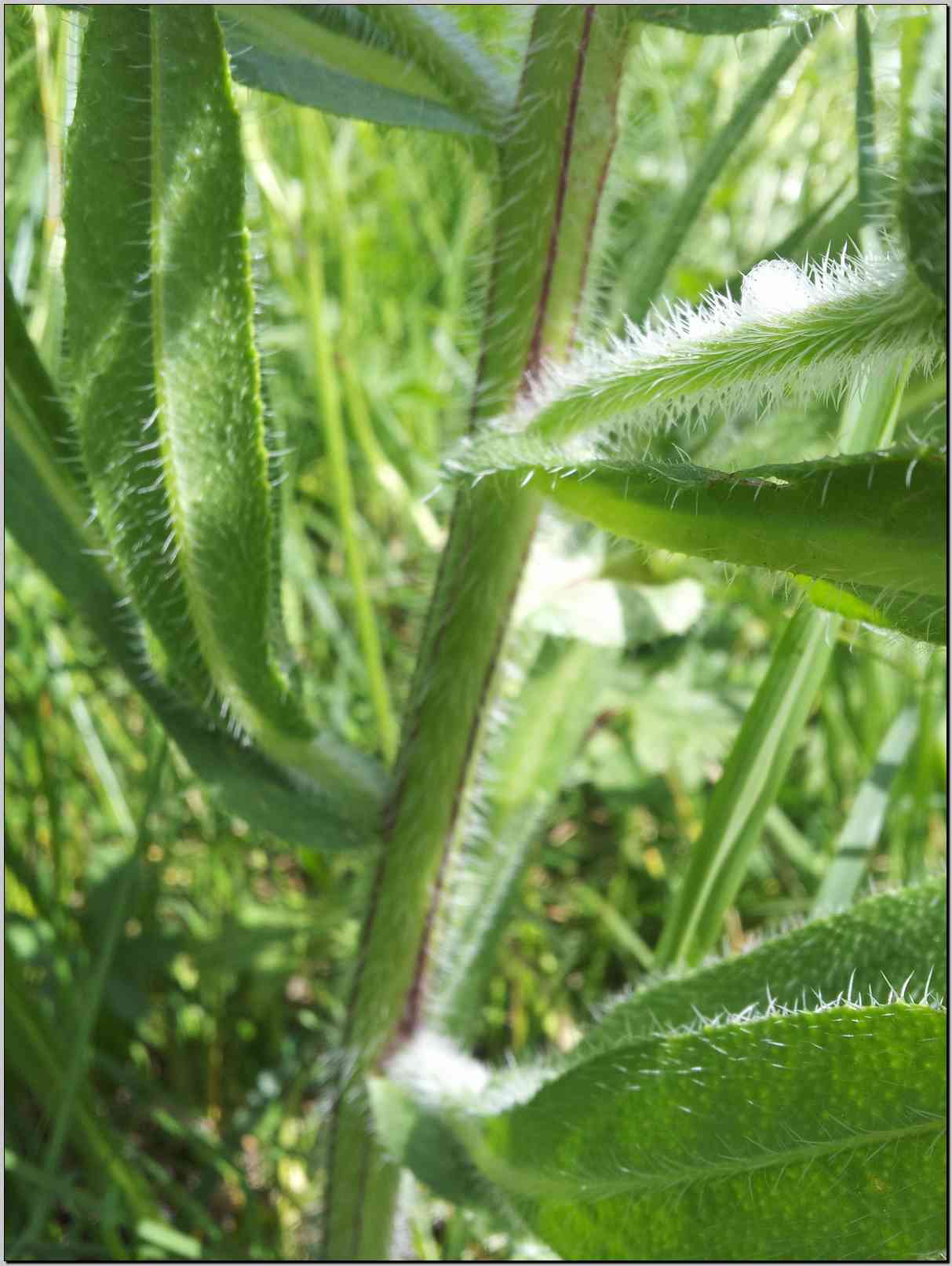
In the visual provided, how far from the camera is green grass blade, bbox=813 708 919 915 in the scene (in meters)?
0.95

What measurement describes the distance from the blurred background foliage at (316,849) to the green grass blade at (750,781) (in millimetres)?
62

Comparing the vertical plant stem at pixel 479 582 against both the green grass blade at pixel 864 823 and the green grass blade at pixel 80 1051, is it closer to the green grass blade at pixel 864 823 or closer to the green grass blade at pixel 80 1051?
the green grass blade at pixel 80 1051

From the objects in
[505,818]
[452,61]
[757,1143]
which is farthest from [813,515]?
[505,818]

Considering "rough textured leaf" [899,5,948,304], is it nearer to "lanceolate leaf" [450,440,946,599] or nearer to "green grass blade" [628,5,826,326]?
"lanceolate leaf" [450,440,946,599]

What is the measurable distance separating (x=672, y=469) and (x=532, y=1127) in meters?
0.46

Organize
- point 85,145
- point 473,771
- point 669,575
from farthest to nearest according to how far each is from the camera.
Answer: point 669,575 < point 473,771 < point 85,145

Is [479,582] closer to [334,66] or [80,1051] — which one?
[334,66]

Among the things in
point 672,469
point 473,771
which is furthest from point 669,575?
point 672,469

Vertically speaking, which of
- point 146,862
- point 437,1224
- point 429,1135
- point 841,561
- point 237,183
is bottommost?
point 437,1224

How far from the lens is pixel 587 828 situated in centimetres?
156

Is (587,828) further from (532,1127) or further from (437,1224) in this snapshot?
(532,1127)

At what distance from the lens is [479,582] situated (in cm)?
80

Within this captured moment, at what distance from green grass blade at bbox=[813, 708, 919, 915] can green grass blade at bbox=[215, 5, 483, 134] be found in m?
0.62

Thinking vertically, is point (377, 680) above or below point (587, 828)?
above
